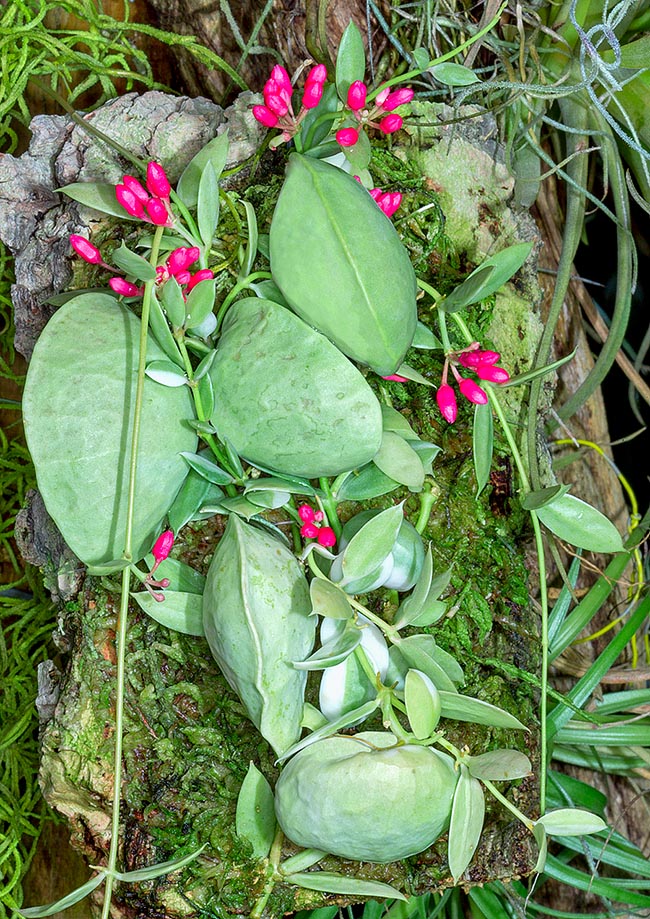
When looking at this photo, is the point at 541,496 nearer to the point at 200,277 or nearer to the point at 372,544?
the point at 372,544

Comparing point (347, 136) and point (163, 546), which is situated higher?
point (347, 136)

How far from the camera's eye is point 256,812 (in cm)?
81

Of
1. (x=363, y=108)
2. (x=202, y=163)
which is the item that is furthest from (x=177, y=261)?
(x=363, y=108)

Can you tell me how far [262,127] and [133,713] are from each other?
0.61 metres

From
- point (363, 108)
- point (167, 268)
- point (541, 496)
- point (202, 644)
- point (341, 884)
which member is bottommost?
point (341, 884)

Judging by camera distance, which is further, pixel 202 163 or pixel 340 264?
pixel 202 163

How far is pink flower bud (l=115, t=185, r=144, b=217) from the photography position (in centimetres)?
77

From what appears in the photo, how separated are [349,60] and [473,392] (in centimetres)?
33

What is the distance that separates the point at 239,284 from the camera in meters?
0.83

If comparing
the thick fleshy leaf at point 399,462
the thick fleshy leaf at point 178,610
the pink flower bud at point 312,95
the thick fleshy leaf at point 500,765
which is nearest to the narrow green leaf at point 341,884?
the thick fleshy leaf at point 500,765

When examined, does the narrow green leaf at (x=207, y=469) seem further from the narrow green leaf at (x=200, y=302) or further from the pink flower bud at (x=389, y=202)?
the pink flower bud at (x=389, y=202)

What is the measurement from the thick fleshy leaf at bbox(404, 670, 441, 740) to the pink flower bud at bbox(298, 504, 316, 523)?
164mm

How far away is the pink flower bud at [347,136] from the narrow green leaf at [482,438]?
0.90 feet

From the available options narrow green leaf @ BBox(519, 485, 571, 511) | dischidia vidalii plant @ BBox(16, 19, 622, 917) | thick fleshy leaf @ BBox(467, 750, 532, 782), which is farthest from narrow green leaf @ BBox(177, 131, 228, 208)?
thick fleshy leaf @ BBox(467, 750, 532, 782)
